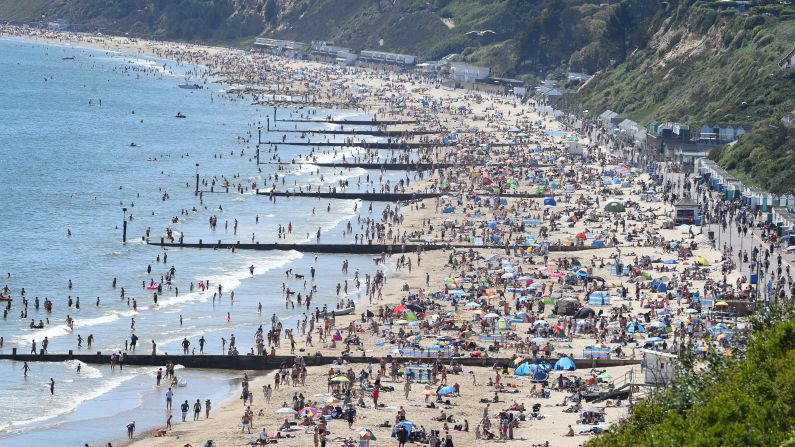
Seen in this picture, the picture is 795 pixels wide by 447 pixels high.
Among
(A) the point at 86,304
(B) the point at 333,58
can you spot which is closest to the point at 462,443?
(A) the point at 86,304

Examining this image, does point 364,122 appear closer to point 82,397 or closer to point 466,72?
point 466,72

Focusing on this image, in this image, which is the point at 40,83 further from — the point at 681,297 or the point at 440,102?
the point at 681,297

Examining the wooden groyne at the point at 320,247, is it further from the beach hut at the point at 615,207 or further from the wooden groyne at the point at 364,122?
the wooden groyne at the point at 364,122

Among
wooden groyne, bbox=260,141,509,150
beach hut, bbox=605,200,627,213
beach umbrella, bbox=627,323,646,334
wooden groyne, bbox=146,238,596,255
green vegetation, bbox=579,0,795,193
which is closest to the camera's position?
beach umbrella, bbox=627,323,646,334

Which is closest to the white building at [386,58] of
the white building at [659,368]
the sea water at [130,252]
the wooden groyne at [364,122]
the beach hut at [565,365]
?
the sea water at [130,252]

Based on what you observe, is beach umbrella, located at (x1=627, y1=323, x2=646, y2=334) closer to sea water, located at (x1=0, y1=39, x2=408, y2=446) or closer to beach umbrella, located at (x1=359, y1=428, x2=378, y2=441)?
sea water, located at (x1=0, y1=39, x2=408, y2=446)

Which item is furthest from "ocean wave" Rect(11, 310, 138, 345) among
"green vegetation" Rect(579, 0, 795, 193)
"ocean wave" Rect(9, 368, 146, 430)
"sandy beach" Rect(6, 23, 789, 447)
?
"green vegetation" Rect(579, 0, 795, 193)
